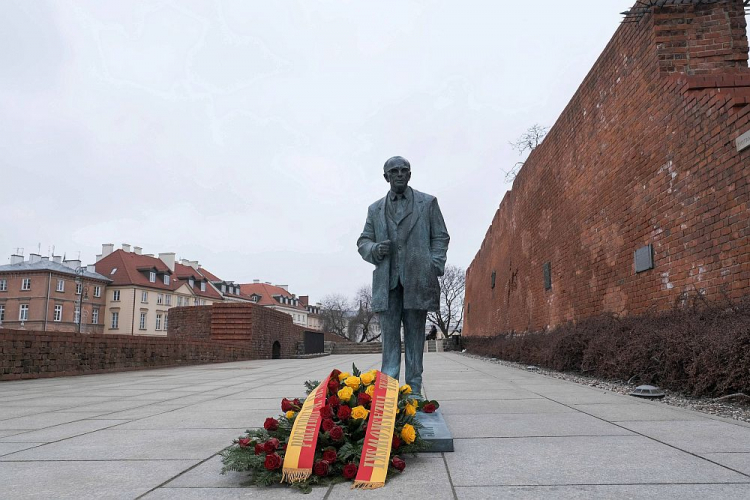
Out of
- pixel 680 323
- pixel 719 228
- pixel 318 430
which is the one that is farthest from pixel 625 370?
pixel 318 430

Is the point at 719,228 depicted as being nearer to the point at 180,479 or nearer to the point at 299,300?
the point at 180,479

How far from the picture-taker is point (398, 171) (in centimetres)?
354

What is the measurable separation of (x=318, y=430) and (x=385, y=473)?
368mm

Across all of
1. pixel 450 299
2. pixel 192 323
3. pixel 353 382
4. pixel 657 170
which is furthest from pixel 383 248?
pixel 450 299

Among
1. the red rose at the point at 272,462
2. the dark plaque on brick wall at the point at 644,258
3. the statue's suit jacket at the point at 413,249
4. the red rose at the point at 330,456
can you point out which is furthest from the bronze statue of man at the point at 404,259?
the dark plaque on brick wall at the point at 644,258

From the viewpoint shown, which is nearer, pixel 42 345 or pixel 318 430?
pixel 318 430

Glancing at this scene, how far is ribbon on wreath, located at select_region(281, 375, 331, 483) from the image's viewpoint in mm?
2219

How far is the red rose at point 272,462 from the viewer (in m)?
2.20

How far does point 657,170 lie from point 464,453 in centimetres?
562

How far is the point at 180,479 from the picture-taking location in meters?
2.28

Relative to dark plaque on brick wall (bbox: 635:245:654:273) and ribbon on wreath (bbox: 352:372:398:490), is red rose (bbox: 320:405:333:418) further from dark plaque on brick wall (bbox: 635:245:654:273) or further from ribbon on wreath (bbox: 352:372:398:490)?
dark plaque on brick wall (bbox: 635:245:654:273)

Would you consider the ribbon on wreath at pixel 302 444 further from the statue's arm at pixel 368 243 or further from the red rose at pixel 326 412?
the statue's arm at pixel 368 243

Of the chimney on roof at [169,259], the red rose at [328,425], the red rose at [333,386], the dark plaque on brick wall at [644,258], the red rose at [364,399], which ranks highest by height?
the chimney on roof at [169,259]

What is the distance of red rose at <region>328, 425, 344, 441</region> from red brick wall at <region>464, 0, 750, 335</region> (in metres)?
4.47
